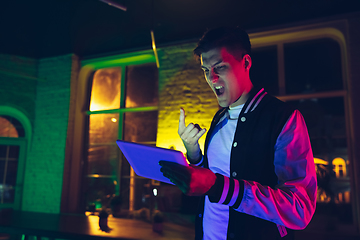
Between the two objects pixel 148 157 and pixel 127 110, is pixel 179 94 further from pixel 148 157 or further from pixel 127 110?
pixel 148 157

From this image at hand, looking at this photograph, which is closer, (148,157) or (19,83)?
(148,157)

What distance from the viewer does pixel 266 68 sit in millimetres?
3992

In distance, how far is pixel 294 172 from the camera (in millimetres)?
894

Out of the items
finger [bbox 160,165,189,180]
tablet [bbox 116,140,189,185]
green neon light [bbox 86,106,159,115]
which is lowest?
finger [bbox 160,165,189,180]

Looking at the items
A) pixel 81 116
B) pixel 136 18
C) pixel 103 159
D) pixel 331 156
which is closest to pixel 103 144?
pixel 103 159

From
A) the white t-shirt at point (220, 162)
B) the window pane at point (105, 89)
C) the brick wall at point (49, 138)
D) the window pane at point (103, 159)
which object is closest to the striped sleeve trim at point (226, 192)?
the white t-shirt at point (220, 162)

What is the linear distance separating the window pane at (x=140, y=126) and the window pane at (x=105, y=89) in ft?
1.46

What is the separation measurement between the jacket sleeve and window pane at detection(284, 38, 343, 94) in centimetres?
319

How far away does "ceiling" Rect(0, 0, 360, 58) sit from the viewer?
10.9 ft

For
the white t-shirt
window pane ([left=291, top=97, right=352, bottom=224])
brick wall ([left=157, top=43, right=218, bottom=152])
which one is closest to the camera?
the white t-shirt

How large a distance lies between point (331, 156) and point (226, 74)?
2.95 m

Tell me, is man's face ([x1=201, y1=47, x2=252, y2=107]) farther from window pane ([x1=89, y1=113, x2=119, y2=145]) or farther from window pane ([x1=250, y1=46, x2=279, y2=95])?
window pane ([x1=89, y1=113, x2=119, y2=145])

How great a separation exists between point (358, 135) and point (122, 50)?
401cm

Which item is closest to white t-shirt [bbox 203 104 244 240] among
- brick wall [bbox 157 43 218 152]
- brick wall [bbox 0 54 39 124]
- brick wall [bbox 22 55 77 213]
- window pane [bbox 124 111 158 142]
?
brick wall [bbox 157 43 218 152]
